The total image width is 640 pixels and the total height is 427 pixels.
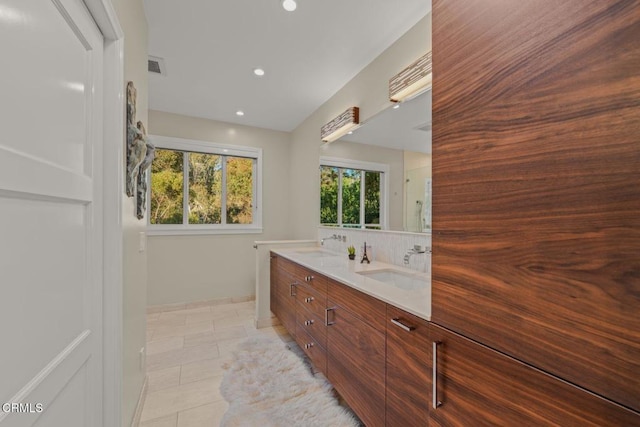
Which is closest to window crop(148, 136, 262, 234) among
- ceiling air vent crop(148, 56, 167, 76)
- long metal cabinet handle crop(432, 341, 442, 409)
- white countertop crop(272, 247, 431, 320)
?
ceiling air vent crop(148, 56, 167, 76)

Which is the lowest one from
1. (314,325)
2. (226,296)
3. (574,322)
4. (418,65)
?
(226,296)

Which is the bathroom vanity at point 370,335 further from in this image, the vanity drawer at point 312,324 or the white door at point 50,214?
the white door at point 50,214

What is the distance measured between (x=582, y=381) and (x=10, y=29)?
153cm

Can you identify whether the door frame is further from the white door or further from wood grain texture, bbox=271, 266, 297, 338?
wood grain texture, bbox=271, 266, 297, 338

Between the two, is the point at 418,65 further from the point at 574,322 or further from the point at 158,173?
the point at 158,173

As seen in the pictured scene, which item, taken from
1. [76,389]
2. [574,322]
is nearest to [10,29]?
[76,389]

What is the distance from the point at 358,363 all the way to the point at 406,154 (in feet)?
4.94

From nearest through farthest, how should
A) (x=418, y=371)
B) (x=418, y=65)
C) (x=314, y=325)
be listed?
1. (x=418, y=371)
2. (x=418, y=65)
3. (x=314, y=325)

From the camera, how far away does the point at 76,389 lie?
0.92 meters

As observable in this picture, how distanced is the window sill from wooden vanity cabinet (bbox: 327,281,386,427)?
252 cm

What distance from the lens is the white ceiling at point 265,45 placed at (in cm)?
176

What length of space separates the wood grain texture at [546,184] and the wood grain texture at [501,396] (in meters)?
0.03

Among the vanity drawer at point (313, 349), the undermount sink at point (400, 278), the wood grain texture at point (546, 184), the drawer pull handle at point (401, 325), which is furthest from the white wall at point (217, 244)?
the wood grain texture at point (546, 184)

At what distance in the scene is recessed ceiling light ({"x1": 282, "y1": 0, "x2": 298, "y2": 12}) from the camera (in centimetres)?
170
